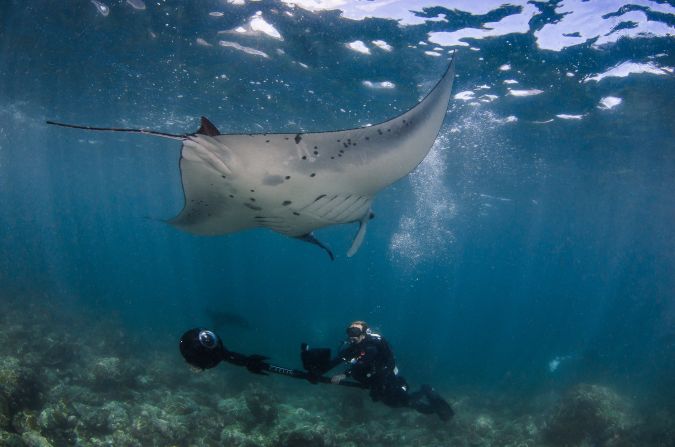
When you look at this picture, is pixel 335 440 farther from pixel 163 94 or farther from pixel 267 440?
pixel 163 94

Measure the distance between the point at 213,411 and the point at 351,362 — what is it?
14.7 ft

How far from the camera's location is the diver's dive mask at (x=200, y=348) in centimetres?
351

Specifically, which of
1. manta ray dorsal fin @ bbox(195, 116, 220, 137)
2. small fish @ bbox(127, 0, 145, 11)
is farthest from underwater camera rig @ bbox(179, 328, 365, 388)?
small fish @ bbox(127, 0, 145, 11)

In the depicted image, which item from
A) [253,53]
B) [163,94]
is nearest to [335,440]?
[253,53]

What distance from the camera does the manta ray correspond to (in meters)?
3.16

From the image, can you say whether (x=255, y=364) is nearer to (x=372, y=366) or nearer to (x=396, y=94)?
(x=372, y=366)

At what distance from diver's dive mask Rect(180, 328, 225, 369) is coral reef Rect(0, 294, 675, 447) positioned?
4.60 meters

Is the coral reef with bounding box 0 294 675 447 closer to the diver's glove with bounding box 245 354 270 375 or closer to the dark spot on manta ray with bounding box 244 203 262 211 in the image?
the diver's glove with bounding box 245 354 270 375

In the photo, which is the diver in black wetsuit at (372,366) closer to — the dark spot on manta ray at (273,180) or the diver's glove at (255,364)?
the diver's glove at (255,364)

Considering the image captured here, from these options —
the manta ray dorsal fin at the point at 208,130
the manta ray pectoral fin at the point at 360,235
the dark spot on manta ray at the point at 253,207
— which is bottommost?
the manta ray pectoral fin at the point at 360,235

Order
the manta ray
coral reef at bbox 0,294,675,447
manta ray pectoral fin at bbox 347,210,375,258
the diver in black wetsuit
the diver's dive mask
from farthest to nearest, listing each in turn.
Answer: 1. coral reef at bbox 0,294,675,447
2. the diver in black wetsuit
3. manta ray pectoral fin at bbox 347,210,375,258
4. the diver's dive mask
5. the manta ray

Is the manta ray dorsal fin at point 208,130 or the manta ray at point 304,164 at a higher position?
the manta ray dorsal fin at point 208,130

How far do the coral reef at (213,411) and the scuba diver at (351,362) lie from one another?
71.8 inches

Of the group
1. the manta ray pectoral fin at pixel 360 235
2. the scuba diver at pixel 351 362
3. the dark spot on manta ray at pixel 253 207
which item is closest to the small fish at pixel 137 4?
the dark spot on manta ray at pixel 253 207
